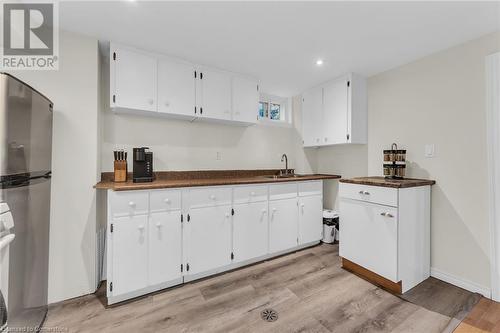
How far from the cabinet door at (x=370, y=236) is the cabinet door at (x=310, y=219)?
51 centimetres

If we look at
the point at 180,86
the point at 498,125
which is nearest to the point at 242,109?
the point at 180,86

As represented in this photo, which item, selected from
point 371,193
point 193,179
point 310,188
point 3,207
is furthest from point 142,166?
point 371,193

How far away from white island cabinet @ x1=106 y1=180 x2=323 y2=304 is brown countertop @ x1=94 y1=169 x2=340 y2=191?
0.06 metres

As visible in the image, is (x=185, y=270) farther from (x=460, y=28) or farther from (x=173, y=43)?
(x=460, y=28)

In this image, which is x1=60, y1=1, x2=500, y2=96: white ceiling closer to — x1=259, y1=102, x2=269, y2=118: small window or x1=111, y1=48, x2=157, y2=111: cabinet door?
x1=111, y1=48, x2=157, y2=111: cabinet door

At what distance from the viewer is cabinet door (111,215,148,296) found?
1.71 meters

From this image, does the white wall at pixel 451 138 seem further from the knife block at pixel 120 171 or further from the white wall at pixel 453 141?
the knife block at pixel 120 171

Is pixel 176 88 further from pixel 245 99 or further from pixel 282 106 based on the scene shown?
pixel 282 106

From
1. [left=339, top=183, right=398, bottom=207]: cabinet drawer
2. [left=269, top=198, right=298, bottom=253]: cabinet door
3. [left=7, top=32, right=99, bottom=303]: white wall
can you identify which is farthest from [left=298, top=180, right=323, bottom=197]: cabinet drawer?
[left=7, top=32, right=99, bottom=303]: white wall

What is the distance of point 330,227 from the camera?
9.83 ft

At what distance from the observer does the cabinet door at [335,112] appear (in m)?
2.74

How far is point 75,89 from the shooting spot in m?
1.83

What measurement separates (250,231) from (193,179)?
3.10 ft

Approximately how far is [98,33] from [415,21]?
2.71 metres
